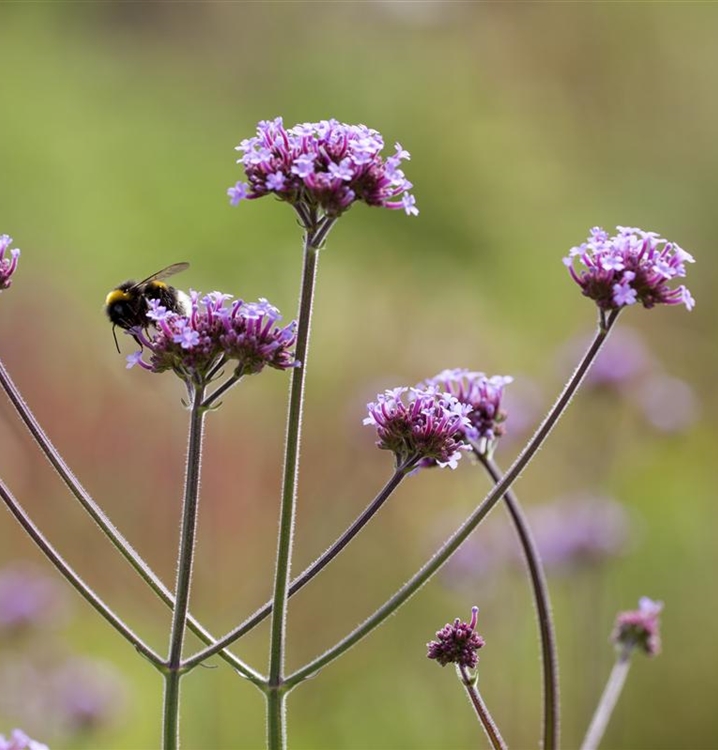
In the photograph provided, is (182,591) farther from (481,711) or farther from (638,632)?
(638,632)

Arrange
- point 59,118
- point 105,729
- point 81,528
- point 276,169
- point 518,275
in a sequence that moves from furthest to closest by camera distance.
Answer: point 59,118
point 518,275
point 81,528
point 105,729
point 276,169

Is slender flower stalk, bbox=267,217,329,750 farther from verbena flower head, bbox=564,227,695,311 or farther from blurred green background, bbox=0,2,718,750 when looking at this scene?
blurred green background, bbox=0,2,718,750

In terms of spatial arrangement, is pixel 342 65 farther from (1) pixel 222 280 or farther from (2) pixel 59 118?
(1) pixel 222 280

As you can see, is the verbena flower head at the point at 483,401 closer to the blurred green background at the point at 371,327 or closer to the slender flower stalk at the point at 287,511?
the slender flower stalk at the point at 287,511

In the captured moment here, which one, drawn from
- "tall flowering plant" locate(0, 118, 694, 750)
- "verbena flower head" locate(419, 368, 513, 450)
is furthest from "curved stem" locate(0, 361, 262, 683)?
"verbena flower head" locate(419, 368, 513, 450)

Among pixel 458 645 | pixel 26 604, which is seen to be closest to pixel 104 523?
pixel 458 645

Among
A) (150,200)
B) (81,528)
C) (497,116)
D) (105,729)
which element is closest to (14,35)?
(150,200)
